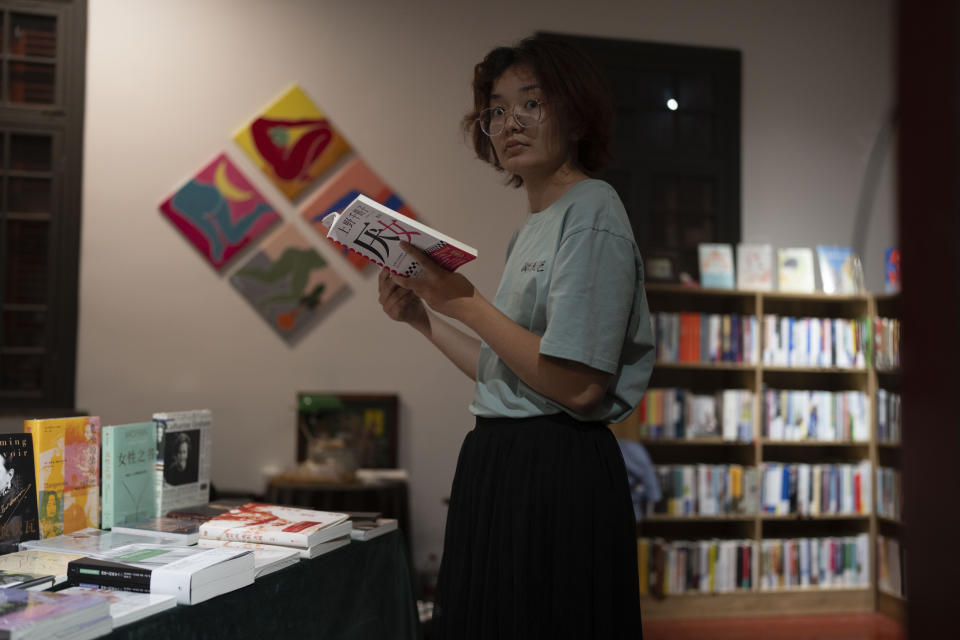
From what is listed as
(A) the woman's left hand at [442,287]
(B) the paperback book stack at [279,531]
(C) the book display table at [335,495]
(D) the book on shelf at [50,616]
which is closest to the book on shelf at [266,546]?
(B) the paperback book stack at [279,531]

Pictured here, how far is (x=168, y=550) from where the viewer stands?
4.48ft

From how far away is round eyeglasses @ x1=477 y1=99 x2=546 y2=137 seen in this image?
1.42 meters

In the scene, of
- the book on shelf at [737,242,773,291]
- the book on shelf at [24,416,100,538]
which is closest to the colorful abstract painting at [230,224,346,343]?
the book on shelf at [737,242,773,291]

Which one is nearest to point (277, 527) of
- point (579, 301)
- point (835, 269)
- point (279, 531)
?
point (279, 531)

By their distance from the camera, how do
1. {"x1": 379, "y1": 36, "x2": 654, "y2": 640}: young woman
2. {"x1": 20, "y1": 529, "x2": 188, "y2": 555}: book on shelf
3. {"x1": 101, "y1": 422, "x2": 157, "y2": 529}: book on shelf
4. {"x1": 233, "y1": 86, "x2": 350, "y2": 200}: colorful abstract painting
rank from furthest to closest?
{"x1": 233, "y1": 86, "x2": 350, "y2": 200}: colorful abstract painting < {"x1": 101, "y1": 422, "x2": 157, "y2": 529}: book on shelf < {"x1": 20, "y1": 529, "x2": 188, "y2": 555}: book on shelf < {"x1": 379, "y1": 36, "x2": 654, "y2": 640}: young woman

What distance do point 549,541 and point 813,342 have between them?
3.74m

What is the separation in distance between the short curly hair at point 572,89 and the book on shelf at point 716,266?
3184 millimetres

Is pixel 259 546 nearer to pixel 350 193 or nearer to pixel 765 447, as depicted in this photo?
pixel 350 193

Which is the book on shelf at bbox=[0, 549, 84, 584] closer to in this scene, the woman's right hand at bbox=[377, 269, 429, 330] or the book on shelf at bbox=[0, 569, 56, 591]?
the book on shelf at bbox=[0, 569, 56, 591]

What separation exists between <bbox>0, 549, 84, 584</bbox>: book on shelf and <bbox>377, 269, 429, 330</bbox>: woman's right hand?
2.25 ft

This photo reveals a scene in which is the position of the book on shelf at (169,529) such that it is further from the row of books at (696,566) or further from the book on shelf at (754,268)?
the book on shelf at (754,268)

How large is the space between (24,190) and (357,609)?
338cm

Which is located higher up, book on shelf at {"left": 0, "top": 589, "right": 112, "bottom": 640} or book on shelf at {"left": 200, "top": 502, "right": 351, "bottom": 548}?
book on shelf at {"left": 0, "top": 589, "right": 112, "bottom": 640}

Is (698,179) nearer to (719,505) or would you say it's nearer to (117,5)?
(719,505)
